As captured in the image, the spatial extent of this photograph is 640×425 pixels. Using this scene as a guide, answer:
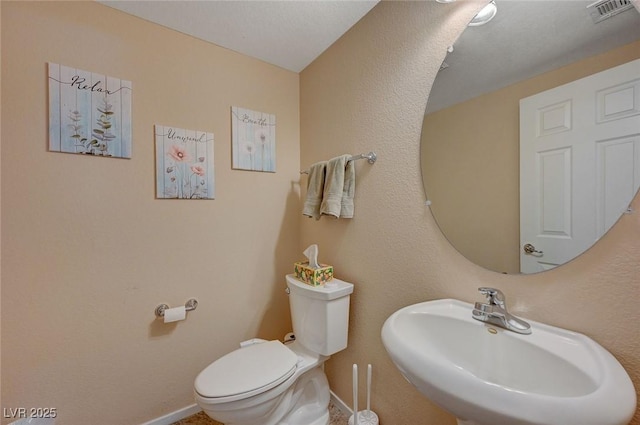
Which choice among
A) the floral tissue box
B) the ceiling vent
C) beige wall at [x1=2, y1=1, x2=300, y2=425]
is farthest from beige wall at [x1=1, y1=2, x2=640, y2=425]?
the ceiling vent

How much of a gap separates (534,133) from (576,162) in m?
0.15

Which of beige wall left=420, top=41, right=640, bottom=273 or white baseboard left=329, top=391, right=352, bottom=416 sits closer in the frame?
beige wall left=420, top=41, right=640, bottom=273

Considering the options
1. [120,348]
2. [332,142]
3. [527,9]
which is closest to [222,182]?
[332,142]

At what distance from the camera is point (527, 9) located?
2.77 ft

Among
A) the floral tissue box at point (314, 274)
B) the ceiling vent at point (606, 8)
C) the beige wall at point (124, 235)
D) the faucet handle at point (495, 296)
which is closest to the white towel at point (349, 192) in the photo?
the floral tissue box at point (314, 274)

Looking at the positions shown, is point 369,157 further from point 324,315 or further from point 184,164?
point 184,164

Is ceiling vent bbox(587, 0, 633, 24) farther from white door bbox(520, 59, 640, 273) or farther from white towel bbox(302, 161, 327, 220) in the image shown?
white towel bbox(302, 161, 327, 220)

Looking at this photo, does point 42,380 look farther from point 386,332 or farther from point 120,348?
point 386,332

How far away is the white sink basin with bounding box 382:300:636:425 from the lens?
1.56 feet

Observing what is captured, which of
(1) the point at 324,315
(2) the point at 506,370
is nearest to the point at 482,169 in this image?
(2) the point at 506,370

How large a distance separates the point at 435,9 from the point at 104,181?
1708 millimetres

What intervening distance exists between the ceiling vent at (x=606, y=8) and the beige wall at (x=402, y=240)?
0.34 meters

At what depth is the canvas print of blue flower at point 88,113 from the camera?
3.86 ft

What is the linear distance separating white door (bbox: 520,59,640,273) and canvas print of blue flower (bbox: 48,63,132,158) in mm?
1755
